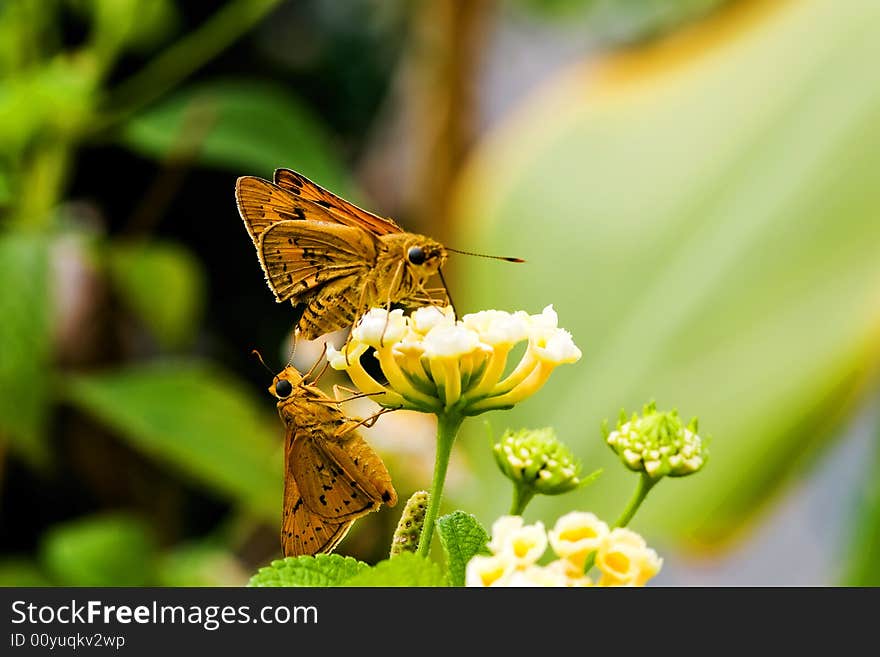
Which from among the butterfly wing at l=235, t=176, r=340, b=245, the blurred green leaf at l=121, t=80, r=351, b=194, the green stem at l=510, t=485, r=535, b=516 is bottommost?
the green stem at l=510, t=485, r=535, b=516

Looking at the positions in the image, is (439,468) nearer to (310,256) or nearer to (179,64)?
(310,256)

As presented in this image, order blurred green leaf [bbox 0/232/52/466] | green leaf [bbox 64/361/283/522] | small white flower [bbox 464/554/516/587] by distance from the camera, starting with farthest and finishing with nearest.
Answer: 1. green leaf [bbox 64/361/283/522]
2. blurred green leaf [bbox 0/232/52/466]
3. small white flower [bbox 464/554/516/587]

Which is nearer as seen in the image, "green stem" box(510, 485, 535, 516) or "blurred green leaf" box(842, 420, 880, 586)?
"green stem" box(510, 485, 535, 516)

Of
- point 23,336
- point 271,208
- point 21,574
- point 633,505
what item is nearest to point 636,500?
point 633,505

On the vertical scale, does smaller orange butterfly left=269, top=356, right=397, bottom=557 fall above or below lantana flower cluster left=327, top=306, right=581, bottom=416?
below

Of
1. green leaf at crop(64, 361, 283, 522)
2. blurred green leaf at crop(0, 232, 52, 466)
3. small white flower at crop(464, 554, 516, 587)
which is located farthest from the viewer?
green leaf at crop(64, 361, 283, 522)

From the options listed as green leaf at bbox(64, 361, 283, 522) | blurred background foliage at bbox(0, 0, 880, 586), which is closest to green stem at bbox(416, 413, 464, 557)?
blurred background foliage at bbox(0, 0, 880, 586)

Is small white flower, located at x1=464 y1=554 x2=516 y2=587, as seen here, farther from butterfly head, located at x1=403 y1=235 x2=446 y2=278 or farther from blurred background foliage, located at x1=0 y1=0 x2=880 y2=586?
blurred background foliage, located at x1=0 y1=0 x2=880 y2=586
